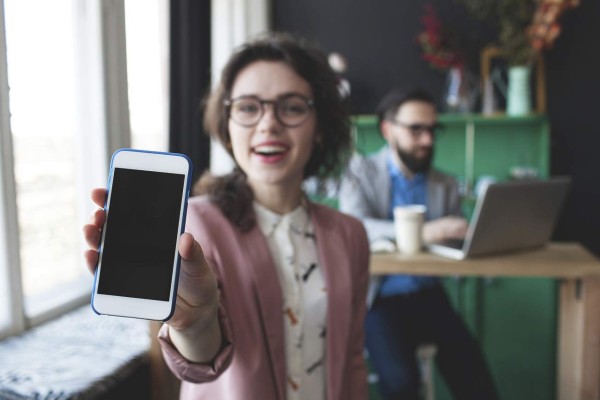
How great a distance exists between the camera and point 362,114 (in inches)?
149

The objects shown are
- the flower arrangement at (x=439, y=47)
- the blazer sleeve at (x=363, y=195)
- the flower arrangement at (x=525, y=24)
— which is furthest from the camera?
the flower arrangement at (x=439, y=47)

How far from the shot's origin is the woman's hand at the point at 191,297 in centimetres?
71

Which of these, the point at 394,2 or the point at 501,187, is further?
the point at 394,2

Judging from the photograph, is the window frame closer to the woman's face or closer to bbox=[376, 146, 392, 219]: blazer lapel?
the woman's face

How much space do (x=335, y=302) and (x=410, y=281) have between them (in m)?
1.02

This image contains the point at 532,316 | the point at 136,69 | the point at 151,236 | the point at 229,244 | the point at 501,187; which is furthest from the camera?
the point at 532,316

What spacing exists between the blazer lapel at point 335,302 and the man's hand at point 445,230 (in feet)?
2.84

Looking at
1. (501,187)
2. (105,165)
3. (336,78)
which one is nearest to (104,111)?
(105,165)

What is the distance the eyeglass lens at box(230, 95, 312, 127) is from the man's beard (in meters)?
1.31

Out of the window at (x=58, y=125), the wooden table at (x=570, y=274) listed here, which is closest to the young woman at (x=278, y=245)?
the wooden table at (x=570, y=274)

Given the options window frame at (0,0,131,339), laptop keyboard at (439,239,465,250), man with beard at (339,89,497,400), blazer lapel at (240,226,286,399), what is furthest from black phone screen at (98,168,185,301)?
laptop keyboard at (439,239,465,250)

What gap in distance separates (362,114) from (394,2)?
78cm

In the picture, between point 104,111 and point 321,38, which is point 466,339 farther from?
point 321,38

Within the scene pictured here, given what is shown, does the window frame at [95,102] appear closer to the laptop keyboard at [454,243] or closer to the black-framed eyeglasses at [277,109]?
the black-framed eyeglasses at [277,109]
